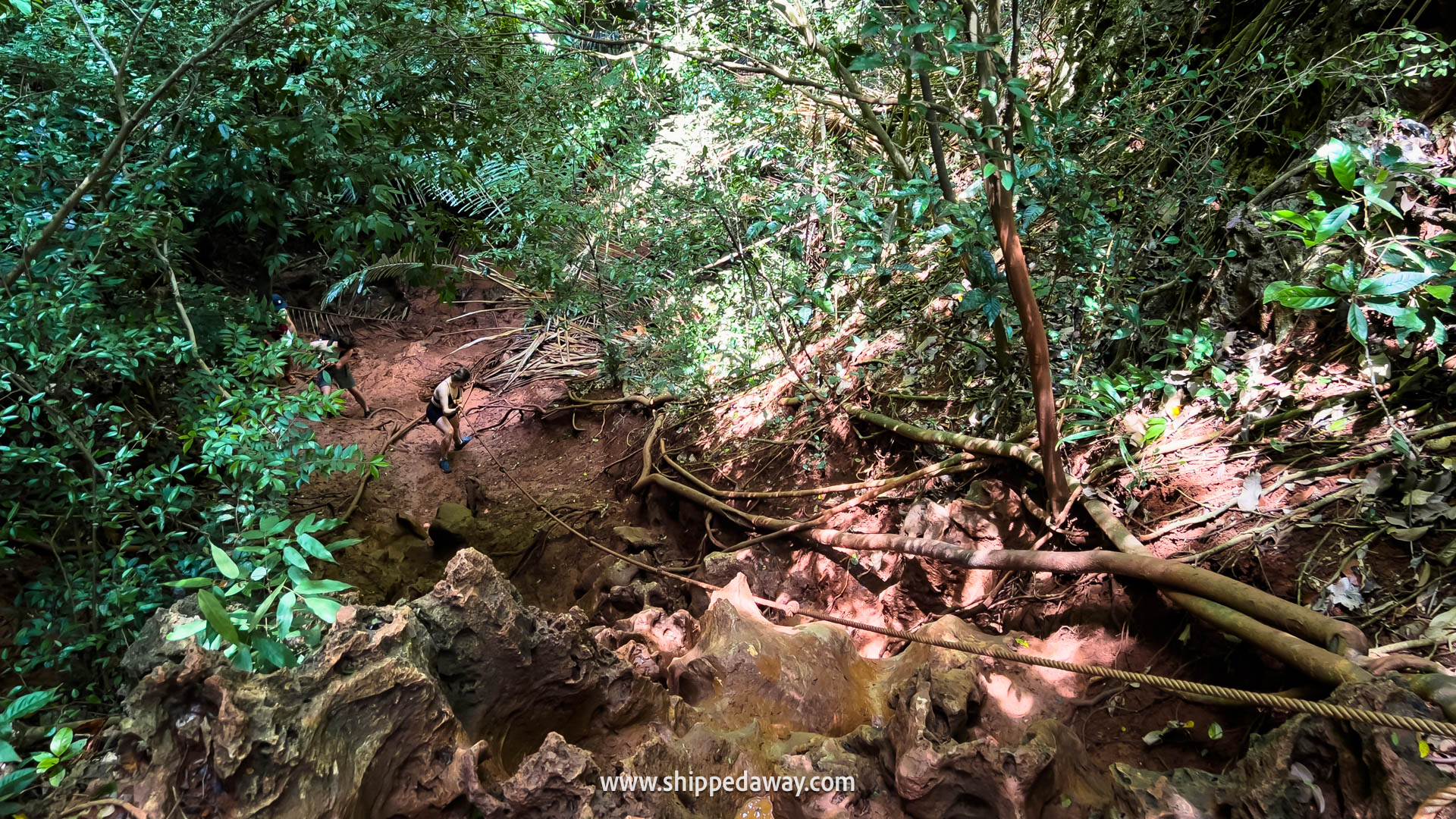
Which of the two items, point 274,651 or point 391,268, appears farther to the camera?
point 391,268

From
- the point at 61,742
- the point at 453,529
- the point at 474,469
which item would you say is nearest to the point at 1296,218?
the point at 61,742

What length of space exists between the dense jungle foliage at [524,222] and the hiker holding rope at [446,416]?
2.02 metres

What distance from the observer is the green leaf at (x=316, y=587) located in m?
1.17

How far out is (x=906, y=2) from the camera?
1752 mm

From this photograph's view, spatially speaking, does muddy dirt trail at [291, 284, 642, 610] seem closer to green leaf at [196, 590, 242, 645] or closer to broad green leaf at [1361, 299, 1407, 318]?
green leaf at [196, 590, 242, 645]

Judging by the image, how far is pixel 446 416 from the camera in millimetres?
6148

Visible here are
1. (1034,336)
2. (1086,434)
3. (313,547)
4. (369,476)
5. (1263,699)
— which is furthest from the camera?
(369,476)

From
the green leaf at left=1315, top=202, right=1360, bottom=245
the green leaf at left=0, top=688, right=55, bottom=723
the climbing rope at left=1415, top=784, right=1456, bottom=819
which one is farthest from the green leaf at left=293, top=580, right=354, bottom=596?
the green leaf at left=1315, top=202, right=1360, bottom=245

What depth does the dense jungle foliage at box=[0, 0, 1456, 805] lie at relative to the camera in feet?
7.06

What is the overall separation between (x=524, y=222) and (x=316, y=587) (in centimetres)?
378

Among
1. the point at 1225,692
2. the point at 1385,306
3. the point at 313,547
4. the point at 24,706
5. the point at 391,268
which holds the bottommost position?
the point at 24,706

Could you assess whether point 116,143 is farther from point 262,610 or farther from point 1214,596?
point 1214,596

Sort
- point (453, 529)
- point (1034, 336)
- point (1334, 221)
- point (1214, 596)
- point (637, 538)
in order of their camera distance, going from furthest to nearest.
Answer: point (453, 529) → point (637, 538) → point (1034, 336) → point (1214, 596) → point (1334, 221)

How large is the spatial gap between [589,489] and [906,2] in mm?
4580
